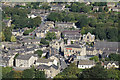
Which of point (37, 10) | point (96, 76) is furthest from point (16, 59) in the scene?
point (37, 10)

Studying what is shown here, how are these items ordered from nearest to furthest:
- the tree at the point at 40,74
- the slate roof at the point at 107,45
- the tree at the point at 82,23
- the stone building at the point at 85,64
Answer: the tree at the point at 40,74 < the stone building at the point at 85,64 < the slate roof at the point at 107,45 < the tree at the point at 82,23

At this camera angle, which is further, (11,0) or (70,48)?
(11,0)

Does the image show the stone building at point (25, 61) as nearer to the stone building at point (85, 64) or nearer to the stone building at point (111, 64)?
the stone building at point (85, 64)

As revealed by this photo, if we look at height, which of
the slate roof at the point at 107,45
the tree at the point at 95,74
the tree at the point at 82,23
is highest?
the tree at the point at 82,23

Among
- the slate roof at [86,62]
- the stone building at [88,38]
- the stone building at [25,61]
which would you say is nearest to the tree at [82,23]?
the stone building at [88,38]

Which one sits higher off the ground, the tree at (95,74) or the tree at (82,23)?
the tree at (82,23)

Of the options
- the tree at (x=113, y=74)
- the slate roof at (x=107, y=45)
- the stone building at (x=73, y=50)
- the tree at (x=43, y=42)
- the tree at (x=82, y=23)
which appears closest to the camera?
the tree at (x=113, y=74)

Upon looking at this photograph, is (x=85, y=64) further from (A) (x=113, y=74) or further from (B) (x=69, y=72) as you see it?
(A) (x=113, y=74)

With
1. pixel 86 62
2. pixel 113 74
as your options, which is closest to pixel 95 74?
pixel 113 74

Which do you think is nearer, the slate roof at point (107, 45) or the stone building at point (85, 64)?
the stone building at point (85, 64)

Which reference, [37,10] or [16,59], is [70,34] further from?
[37,10]

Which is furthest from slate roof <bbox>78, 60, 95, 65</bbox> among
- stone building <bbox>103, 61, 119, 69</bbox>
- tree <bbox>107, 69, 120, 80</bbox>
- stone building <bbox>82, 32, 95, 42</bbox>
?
stone building <bbox>82, 32, 95, 42</bbox>
